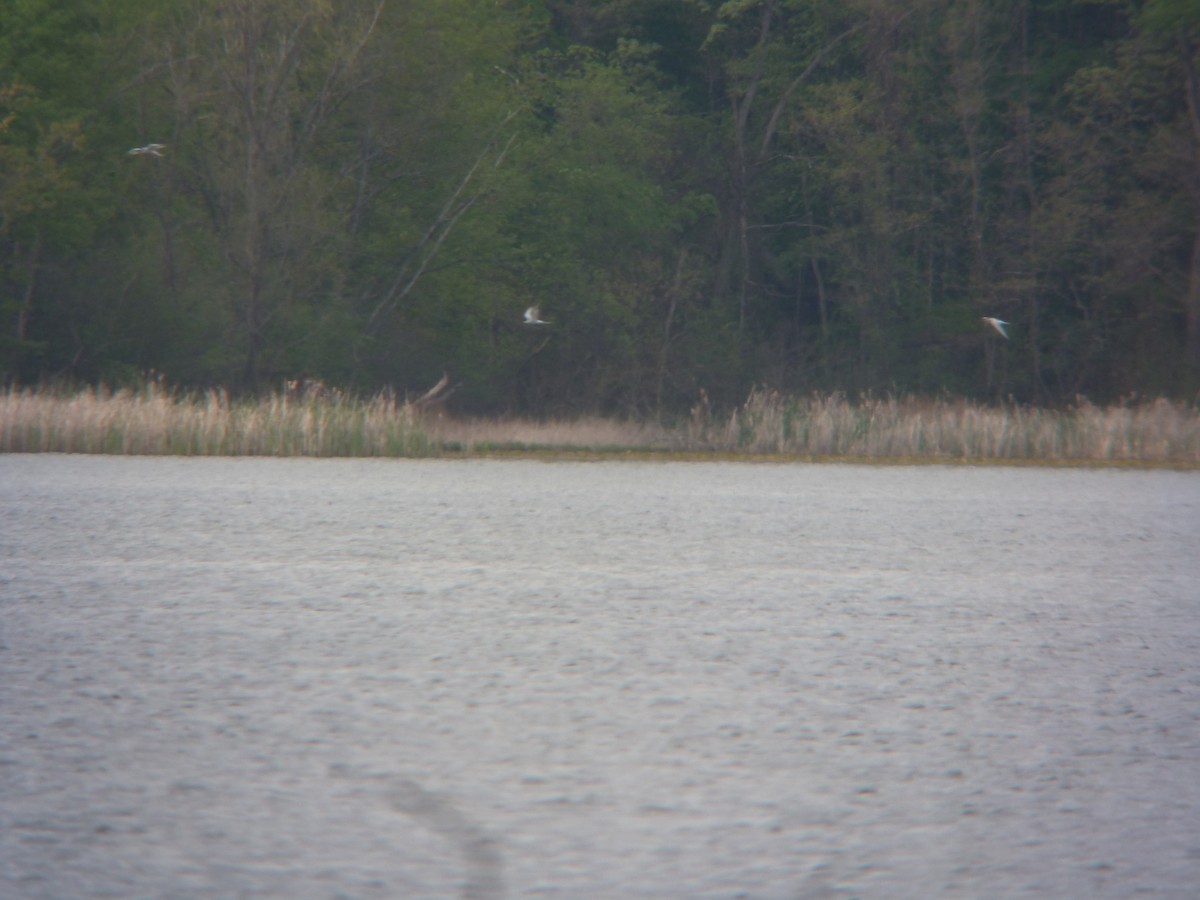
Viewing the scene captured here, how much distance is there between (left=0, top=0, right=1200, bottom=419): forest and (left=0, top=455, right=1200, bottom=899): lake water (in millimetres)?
23573

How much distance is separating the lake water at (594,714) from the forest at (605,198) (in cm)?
2357

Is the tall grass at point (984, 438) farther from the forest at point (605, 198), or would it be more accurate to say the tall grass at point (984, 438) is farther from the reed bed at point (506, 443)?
the forest at point (605, 198)

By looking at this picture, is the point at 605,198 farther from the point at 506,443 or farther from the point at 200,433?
the point at 200,433

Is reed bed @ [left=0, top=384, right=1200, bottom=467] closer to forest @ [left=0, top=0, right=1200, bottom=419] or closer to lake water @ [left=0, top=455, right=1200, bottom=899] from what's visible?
forest @ [left=0, top=0, right=1200, bottom=419]

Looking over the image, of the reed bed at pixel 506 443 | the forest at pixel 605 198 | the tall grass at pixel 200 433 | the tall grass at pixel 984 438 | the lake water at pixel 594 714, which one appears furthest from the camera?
the forest at pixel 605 198

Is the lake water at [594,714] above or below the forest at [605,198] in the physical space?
below

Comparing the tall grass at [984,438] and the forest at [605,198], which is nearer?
the tall grass at [984,438]

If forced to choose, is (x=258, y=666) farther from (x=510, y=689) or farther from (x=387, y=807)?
(x=387, y=807)

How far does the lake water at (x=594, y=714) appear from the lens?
3320mm

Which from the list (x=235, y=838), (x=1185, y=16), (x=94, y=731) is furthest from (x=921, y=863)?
(x=1185, y=16)

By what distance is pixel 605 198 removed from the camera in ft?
141

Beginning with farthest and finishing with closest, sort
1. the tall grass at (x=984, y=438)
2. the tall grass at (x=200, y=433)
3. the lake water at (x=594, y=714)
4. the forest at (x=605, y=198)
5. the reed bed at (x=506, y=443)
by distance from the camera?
the forest at (x=605, y=198) < the tall grass at (x=984, y=438) < the reed bed at (x=506, y=443) < the tall grass at (x=200, y=433) < the lake water at (x=594, y=714)

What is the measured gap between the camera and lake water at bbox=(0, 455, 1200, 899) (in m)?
3.32

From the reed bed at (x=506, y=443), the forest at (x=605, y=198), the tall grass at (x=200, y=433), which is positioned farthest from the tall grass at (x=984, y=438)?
the forest at (x=605, y=198)
